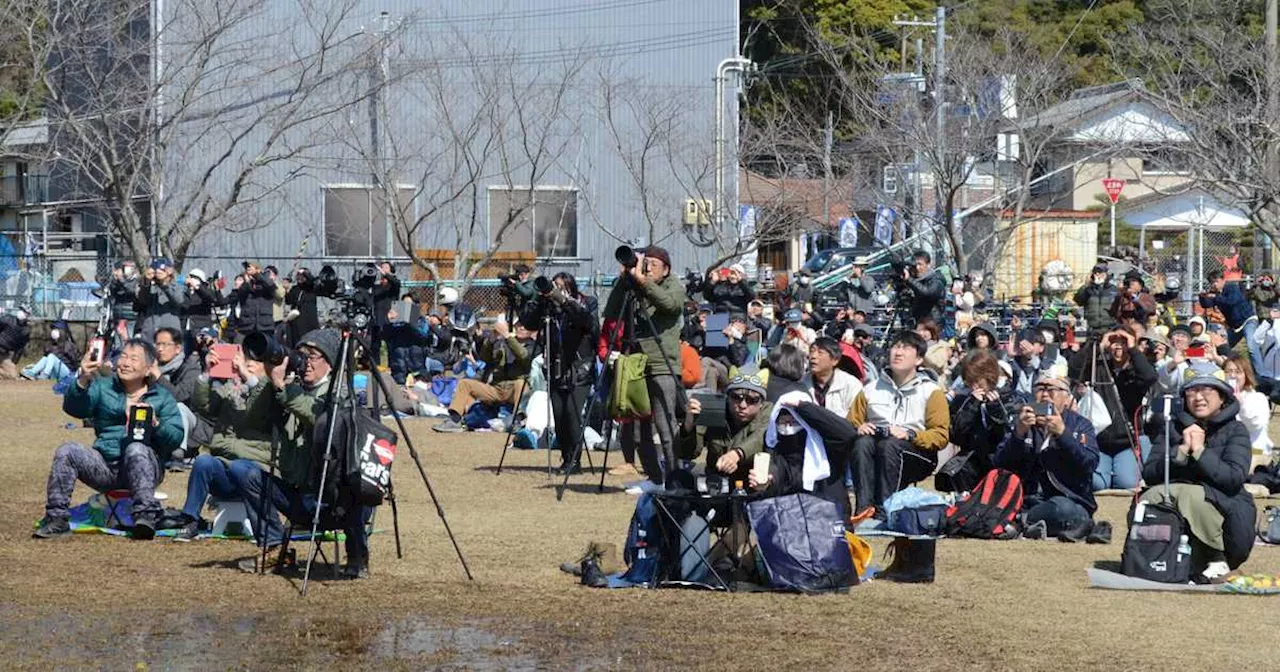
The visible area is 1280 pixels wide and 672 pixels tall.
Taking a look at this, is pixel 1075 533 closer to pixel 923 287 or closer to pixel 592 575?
pixel 592 575

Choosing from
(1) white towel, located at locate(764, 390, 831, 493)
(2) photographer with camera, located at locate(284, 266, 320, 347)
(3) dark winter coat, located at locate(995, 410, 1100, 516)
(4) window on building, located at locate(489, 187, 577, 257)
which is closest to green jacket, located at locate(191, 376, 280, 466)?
(1) white towel, located at locate(764, 390, 831, 493)

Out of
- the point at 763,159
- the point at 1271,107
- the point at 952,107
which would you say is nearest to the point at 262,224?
the point at 763,159

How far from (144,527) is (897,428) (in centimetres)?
435

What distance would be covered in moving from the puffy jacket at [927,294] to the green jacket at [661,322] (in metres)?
6.09

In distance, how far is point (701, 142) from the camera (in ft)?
98.0

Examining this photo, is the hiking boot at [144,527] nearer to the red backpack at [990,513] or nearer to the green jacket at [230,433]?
the green jacket at [230,433]

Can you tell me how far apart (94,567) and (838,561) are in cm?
364

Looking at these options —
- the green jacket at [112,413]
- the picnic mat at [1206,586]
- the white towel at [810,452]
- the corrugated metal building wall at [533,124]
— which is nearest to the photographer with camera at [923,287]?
the picnic mat at [1206,586]

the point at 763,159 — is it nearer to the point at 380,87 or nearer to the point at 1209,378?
the point at 380,87

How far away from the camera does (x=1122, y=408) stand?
38.8 ft

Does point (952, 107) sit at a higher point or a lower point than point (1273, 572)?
higher

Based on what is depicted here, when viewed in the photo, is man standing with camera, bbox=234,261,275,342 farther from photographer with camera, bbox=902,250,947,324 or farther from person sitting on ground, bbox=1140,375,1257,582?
person sitting on ground, bbox=1140,375,1257,582

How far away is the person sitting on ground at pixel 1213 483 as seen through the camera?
8.09 m

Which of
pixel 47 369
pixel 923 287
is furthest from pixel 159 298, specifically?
pixel 923 287
